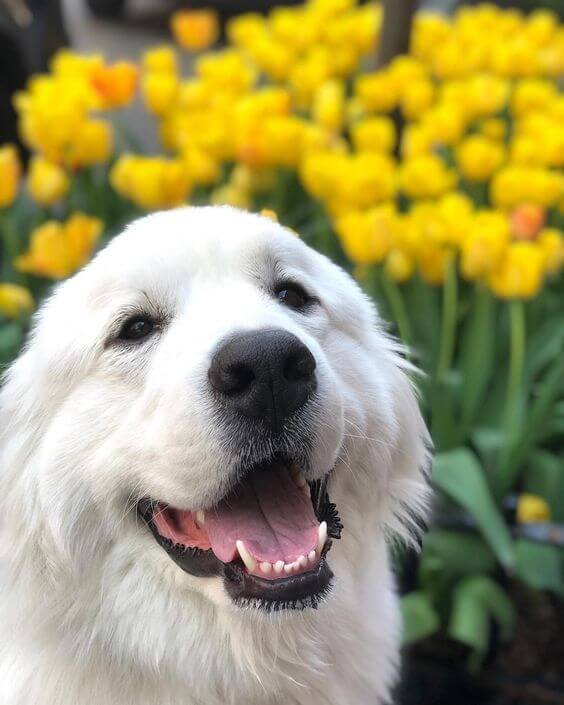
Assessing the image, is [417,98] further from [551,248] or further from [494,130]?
[551,248]

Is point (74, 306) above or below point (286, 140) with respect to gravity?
above

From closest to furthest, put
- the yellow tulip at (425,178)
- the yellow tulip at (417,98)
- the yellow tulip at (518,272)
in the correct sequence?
the yellow tulip at (518,272) < the yellow tulip at (425,178) < the yellow tulip at (417,98)

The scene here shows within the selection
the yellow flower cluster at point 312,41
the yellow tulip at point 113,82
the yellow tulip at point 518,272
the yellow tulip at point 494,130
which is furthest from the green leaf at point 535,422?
the yellow tulip at point 113,82

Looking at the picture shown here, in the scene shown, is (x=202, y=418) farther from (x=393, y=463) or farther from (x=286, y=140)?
(x=286, y=140)

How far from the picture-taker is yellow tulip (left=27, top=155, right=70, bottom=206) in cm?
322

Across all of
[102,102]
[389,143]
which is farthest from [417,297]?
[102,102]

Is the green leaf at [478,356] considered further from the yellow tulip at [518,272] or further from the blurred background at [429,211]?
the yellow tulip at [518,272]

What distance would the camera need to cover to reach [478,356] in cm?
285

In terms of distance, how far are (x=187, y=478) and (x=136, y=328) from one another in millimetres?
360

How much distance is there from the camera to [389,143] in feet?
10.8

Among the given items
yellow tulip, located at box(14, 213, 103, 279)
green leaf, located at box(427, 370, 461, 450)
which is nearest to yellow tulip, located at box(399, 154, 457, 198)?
green leaf, located at box(427, 370, 461, 450)

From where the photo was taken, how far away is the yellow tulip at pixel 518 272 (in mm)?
2662

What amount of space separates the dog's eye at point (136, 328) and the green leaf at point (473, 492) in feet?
3.43

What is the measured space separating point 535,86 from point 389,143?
2.35 feet
